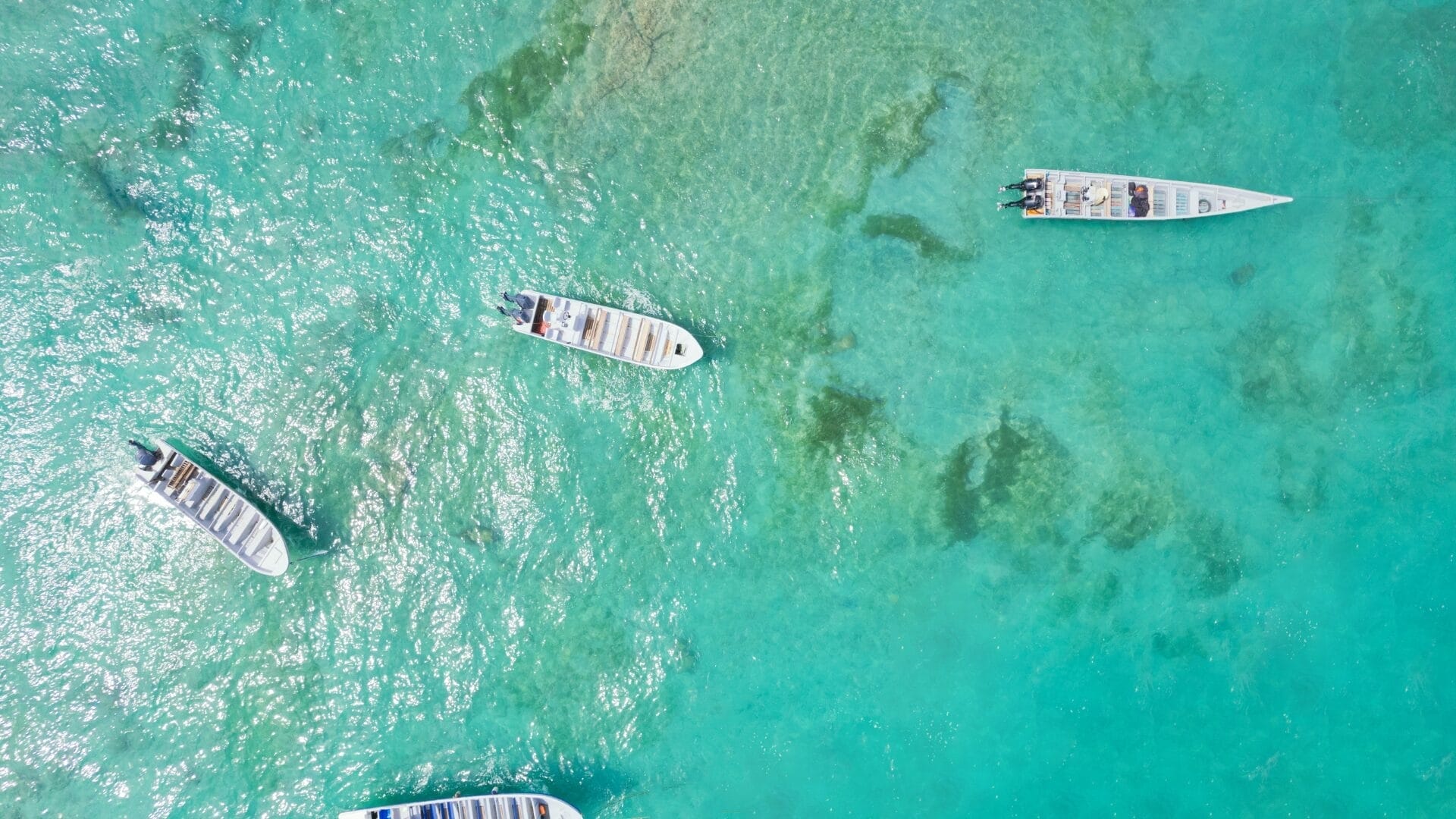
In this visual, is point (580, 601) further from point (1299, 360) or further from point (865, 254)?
point (1299, 360)

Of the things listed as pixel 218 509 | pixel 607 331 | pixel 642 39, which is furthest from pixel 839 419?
pixel 218 509

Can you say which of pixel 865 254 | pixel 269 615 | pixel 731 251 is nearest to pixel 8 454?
pixel 269 615

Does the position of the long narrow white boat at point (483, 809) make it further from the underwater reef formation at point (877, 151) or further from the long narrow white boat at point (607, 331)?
the underwater reef formation at point (877, 151)

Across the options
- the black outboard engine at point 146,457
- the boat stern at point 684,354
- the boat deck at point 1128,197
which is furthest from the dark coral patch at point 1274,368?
the black outboard engine at point 146,457

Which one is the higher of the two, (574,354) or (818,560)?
(574,354)

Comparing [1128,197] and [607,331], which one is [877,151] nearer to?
[1128,197]

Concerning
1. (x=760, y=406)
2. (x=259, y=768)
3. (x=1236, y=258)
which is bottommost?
(x=259, y=768)

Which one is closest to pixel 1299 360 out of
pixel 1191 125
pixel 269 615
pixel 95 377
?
pixel 1191 125
